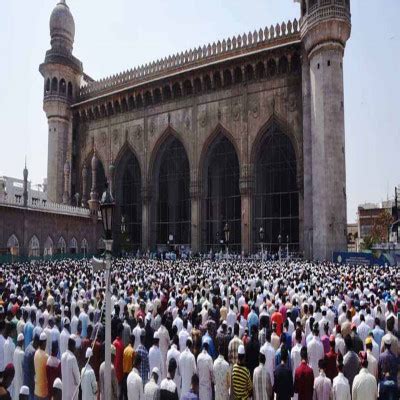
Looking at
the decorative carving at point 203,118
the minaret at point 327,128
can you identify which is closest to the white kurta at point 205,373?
the minaret at point 327,128

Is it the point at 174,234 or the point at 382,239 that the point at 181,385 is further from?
the point at 382,239

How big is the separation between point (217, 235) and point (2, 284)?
19.8 meters

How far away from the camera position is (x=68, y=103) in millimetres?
38562

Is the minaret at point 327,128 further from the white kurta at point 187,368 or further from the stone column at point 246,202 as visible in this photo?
the white kurta at point 187,368

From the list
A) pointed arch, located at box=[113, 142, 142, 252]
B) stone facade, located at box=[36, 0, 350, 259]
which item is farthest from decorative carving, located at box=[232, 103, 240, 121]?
pointed arch, located at box=[113, 142, 142, 252]

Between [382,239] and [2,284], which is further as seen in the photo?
[382,239]

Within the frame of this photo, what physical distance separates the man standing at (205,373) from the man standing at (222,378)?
10 centimetres

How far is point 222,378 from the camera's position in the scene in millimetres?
5680

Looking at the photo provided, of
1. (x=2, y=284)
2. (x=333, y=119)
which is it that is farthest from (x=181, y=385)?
(x=333, y=119)

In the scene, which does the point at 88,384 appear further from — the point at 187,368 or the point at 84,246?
the point at 84,246

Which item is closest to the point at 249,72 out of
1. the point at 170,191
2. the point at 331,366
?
the point at 170,191

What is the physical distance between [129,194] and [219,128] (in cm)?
1083

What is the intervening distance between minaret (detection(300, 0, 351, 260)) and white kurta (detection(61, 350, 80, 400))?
20002 millimetres

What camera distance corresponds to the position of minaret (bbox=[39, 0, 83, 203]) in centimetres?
3791
